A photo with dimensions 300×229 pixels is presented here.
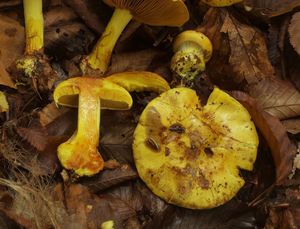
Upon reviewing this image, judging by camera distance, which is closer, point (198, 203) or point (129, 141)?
point (198, 203)

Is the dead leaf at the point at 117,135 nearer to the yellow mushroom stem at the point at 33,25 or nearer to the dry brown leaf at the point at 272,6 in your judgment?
the yellow mushroom stem at the point at 33,25

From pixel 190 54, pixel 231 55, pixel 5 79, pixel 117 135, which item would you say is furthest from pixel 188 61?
pixel 5 79

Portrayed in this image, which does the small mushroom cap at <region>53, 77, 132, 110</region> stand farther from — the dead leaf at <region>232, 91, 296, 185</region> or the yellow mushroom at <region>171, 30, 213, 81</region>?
the dead leaf at <region>232, 91, 296, 185</region>

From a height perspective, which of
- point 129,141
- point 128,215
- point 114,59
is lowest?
point 128,215

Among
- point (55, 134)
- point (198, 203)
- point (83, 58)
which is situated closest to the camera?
point (198, 203)

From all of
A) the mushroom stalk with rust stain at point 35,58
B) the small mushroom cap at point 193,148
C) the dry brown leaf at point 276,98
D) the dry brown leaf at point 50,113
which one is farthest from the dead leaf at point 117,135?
the dry brown leaf at point 276,98

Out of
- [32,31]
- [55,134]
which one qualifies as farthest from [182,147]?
[32,31]

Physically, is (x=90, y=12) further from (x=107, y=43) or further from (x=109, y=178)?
(x=109, y=178)

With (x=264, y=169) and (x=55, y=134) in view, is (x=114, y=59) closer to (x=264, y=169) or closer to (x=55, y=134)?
(x=55, y=134)
